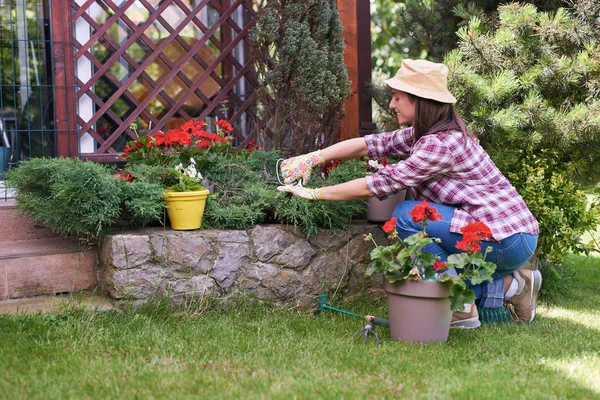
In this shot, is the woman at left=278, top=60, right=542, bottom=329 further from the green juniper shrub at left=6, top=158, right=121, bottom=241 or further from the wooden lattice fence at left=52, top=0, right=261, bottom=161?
the wooden lattice fence at left=52, top=0, right=261, bottom=161

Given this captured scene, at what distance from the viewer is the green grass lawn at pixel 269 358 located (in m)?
2.47

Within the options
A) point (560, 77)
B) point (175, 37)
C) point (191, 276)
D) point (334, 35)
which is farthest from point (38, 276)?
point (560, 77)

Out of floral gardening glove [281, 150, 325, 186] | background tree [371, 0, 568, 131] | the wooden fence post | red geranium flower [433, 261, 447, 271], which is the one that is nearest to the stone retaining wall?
floral gardening glove [281, 150, 325, 186]

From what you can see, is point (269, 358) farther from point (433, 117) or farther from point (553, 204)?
point (553, 204)

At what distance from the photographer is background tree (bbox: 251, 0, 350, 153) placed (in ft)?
14.5

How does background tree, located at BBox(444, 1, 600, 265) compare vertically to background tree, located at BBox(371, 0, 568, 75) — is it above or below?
below

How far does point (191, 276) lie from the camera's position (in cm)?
355

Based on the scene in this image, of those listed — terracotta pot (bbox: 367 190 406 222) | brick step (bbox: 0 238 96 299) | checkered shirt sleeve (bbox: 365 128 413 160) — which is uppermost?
checkered shirt sleeve (bbox: 365 128 413 160)

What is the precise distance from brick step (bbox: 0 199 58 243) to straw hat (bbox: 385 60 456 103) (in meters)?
2.00

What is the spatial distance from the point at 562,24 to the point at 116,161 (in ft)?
9.03

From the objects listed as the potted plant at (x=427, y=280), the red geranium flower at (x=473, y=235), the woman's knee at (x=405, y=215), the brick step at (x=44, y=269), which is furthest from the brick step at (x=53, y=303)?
the red geranium flower at (x=473, y=235)

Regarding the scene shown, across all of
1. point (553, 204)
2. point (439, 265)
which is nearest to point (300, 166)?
point (439, 265)

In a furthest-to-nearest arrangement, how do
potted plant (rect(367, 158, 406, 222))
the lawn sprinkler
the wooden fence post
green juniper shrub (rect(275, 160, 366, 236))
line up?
the wooden fence post, potted plant (rect(367, 158, 406, 222)), green juniper shrub (rect(275, 160, 366, 236)), the lawn sprinkler

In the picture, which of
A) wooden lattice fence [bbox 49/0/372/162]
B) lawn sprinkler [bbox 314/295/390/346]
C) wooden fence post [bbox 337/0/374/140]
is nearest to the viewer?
lawn sprinkler [bbox 314/295/390/346]
